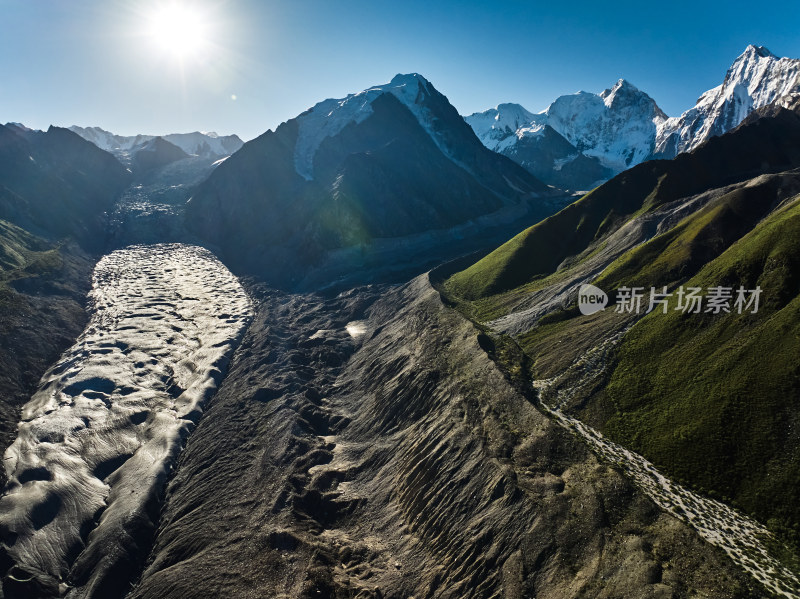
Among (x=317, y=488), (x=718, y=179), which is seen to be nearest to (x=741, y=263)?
(x=317, y=488)

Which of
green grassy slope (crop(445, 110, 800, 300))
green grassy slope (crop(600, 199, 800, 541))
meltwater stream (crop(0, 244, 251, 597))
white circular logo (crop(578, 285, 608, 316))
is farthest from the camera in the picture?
green grassy slope (crop(445, 110, 800, 300))

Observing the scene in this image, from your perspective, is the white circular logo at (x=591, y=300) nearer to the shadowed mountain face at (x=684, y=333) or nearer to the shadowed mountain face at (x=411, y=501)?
the shadowed mountain face at (x=684, y=333)

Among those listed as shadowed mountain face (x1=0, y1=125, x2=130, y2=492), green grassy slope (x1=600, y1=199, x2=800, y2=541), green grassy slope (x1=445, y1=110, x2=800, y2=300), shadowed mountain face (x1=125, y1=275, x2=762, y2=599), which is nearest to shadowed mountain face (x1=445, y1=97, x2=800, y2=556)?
green grassy slope (x1=600, y1=199, x2=800, y2=541)

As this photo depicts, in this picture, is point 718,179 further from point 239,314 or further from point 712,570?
point 239,314

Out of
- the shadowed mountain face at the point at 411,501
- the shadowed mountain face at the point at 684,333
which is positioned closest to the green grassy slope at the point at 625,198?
the shadowed mountain face at the point at 684,333

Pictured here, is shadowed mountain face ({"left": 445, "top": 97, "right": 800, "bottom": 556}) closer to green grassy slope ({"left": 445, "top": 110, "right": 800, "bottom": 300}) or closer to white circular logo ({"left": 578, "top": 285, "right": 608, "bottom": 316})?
green grassy slope ({"left": 445, "top": 110, "right": 800, "bottom": 300})

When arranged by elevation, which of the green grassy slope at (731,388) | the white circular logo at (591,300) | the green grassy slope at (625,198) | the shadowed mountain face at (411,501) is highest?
the green grassy slope at (625,198)
